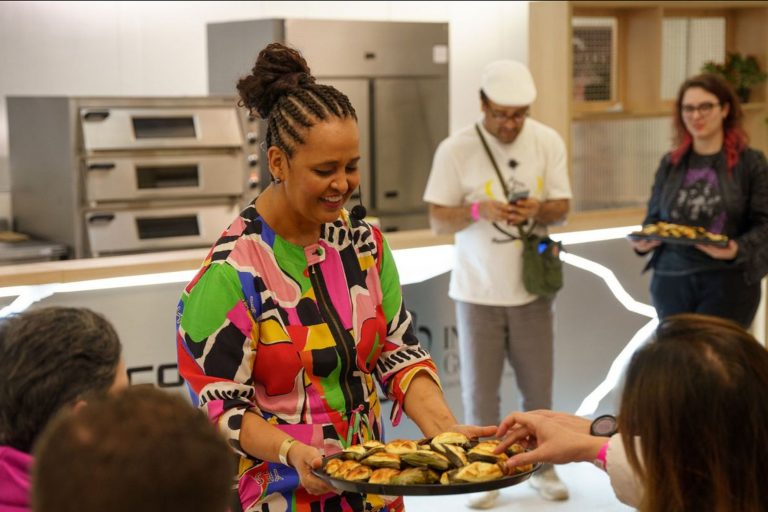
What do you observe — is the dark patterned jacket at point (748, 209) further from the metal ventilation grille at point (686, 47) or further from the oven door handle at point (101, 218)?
the oven door handle at point (101, 218)

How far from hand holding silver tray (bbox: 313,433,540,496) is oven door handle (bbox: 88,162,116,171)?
367cm

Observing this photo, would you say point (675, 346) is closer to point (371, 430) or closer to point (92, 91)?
point (371, 430)

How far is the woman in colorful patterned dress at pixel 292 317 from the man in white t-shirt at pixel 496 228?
2.26 meters

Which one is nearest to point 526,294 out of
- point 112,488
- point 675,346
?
point 675,346

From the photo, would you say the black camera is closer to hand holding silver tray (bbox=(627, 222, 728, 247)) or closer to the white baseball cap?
the white baseball cap

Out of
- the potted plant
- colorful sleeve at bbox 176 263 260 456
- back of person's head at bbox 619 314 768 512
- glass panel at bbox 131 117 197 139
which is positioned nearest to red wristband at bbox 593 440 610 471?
back of person's head at bbox 619 314 768 512

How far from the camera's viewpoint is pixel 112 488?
864 mm

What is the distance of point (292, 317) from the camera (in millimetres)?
1970

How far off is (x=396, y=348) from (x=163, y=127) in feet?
12.2

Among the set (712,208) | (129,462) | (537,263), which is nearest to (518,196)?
(537,263)

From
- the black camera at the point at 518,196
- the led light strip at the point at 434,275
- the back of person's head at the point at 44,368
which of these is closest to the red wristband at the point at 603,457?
the back of person's head at the point at 44,368

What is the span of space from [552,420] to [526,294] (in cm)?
237

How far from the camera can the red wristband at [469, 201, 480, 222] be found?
Answer: 4262 mm

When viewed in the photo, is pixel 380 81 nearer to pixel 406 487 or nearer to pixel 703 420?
pixel 406 487
